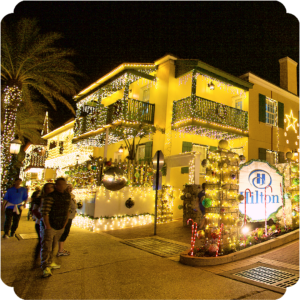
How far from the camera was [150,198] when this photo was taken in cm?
1120

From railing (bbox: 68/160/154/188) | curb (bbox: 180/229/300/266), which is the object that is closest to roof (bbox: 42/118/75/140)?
railing (bbox: 68/160/154/188)

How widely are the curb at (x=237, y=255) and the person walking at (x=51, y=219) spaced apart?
8.70 feet

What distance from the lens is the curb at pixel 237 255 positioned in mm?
5492

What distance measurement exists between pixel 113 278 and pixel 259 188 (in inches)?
192

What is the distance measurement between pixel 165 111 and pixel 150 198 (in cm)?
501

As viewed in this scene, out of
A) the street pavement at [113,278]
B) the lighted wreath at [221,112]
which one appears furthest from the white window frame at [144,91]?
the street pavement at [113,278]

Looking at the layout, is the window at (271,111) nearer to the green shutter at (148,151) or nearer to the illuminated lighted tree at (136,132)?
the illuminated lighted tree at (136,132)

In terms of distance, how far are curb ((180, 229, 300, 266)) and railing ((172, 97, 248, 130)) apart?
7.06 m

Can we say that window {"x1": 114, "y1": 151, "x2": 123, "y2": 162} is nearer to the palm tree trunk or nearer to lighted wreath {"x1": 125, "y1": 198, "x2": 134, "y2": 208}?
the palm tree trunk

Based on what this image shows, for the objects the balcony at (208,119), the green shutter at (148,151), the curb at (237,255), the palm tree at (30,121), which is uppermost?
the palm tree at (30,121)

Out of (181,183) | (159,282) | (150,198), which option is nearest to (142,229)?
(150,198)

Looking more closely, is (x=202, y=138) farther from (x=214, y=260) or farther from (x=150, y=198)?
(x=214, y=260)

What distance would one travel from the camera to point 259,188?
298 inches

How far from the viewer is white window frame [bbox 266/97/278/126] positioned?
1659 centimetres
